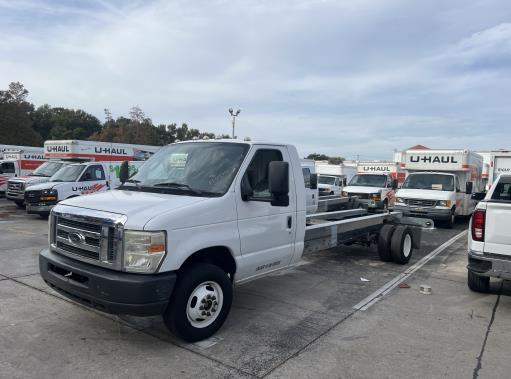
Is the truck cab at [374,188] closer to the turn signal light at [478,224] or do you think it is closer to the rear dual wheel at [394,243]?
the rear dual wheel at [394,243]

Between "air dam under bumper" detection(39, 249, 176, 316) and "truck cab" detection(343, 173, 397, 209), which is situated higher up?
"truck cab" detection(343, 173, 397, 209)

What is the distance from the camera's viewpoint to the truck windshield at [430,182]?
1518cm

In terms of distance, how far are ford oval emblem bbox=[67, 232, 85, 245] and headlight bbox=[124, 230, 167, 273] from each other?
0.64 m

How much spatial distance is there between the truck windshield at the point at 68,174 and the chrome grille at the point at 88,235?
36.9 ft

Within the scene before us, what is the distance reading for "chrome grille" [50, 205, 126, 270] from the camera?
3877mm

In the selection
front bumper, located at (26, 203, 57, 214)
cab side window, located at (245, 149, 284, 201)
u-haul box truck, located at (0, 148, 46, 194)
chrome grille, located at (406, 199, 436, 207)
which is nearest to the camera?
cab side window, located at (245, 149, 284, 201)

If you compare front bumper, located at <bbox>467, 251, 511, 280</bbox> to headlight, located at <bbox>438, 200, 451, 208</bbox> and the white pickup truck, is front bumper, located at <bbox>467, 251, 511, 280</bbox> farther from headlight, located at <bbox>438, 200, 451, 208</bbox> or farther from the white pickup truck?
headlight, located at <bbox>438, 200, 451, 208</bbox>

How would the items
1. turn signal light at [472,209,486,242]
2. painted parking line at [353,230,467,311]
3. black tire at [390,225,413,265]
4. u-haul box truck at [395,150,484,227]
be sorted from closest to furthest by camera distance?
turn signal light at [472,209,486,242] → painted parking line at [353,230,467,311] → black tire at [390,225,413,265] → u-haul box truck at [395,150,484,227]

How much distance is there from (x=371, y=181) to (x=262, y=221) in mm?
14408

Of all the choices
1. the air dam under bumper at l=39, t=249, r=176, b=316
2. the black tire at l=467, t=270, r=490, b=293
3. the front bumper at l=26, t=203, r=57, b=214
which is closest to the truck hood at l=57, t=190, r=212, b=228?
the air dam under bumper at l=39, t=249, r=176, b=316

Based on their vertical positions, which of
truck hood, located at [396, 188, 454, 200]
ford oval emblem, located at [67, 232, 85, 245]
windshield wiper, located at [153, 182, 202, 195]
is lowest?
ford oval emblem, located at [67, 232, 85, 245]

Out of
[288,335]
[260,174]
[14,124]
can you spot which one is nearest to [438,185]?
[260,174]

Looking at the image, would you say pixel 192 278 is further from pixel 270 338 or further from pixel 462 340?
pixel 462 340

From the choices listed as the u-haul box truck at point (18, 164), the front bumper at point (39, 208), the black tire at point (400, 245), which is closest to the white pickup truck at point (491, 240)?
the black tire at point (400, 245)
